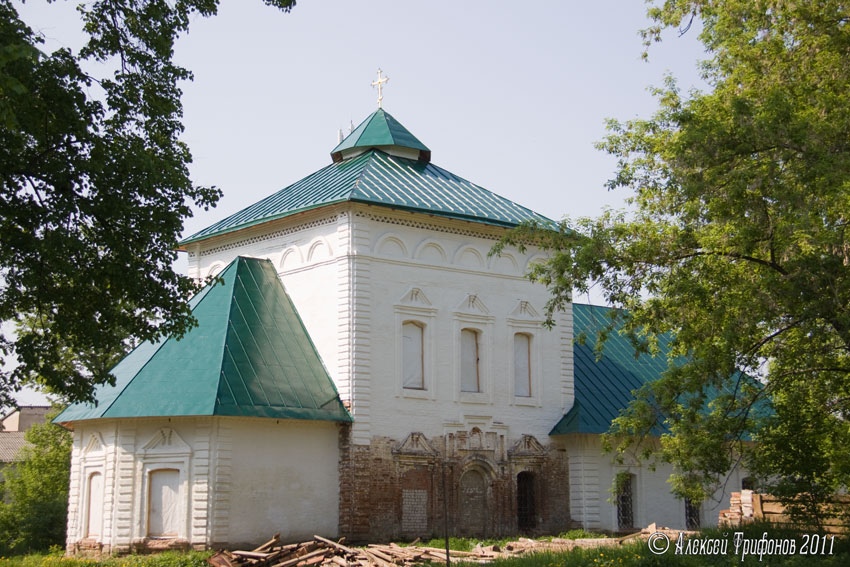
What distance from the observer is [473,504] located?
25.4 meters

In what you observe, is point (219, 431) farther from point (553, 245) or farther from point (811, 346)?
point (811, 346)

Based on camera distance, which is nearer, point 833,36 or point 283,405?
point 833,36

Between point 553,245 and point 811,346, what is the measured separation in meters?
4.94

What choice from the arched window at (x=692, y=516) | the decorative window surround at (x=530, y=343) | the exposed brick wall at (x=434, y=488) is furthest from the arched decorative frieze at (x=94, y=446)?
the arched window at (x=692, y=516)

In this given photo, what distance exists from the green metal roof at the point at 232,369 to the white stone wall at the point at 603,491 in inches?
287

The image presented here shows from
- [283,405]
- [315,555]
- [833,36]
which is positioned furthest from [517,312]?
[833,36]

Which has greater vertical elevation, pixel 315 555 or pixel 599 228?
pixel 599 228

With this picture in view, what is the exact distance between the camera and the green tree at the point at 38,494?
30500mm

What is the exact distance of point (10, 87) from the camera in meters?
9.93

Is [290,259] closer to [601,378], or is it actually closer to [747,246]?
[601,378]

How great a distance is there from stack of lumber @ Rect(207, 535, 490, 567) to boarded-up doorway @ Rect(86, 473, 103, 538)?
142 inches

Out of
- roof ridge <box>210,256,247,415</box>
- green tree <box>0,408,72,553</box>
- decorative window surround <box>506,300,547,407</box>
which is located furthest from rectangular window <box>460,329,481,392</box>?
green tree <box>0,408,72,553</box>

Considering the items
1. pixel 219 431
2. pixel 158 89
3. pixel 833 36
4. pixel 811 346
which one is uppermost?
pixel 833 36

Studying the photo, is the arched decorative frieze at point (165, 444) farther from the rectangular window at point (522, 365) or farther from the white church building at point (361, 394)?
the rectangular window at point (522, 365)
